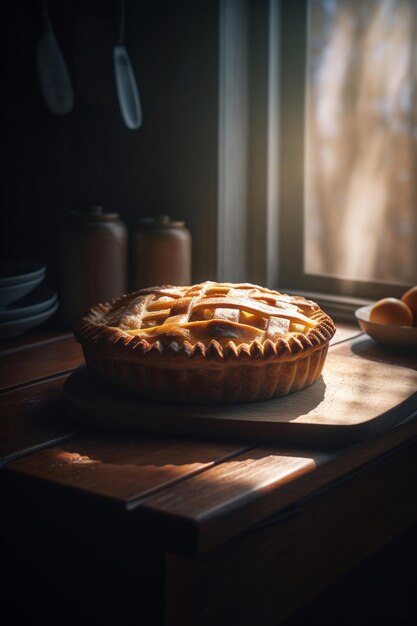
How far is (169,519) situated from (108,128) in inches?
51.8

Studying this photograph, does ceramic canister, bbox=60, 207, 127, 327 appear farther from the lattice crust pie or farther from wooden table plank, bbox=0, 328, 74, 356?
the lattice crust pie

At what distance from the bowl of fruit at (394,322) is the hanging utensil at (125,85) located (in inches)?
28.2

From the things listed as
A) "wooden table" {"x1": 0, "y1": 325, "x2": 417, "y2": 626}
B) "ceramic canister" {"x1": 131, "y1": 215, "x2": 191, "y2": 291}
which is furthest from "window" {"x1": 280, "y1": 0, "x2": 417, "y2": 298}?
"wooden table" {"x1": 0, "y1": 325, "x2": 417, "y2": 626}

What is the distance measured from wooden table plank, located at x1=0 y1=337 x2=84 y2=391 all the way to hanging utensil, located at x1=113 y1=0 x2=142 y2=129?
548mm

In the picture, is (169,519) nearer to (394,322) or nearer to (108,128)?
(394,322)

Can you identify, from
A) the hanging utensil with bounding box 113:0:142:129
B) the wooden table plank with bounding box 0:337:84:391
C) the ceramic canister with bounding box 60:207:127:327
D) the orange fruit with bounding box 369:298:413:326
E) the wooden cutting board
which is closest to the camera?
the wooden cutting board

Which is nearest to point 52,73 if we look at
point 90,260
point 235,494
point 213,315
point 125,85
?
point 125,85

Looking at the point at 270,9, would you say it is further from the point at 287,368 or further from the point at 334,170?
the point at 287,368

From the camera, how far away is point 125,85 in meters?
1.87

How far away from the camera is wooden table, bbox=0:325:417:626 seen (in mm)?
927

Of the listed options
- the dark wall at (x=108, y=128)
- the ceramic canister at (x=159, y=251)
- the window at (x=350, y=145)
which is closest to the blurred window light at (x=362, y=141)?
the window at (x=350, y=145)

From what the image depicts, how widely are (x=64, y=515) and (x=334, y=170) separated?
112 centimetres

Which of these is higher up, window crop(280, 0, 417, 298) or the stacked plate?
window crop(280, 0, 417, 298)

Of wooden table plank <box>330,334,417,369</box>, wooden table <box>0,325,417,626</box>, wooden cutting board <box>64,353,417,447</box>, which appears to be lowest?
wooden table <box>0,325,417,626</box>
